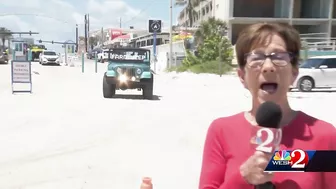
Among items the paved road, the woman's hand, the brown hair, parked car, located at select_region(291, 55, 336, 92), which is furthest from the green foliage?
the woman's hand

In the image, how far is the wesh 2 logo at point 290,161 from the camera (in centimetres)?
136

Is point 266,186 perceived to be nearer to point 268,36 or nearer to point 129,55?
point 268,36

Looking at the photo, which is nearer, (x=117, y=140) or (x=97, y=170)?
(x=97, y=170)

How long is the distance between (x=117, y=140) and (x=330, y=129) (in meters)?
6.50

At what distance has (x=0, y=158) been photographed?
6.57 m

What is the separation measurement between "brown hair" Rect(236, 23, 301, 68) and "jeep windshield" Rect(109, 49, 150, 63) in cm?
1405

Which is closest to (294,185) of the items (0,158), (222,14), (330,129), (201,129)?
(330,129)

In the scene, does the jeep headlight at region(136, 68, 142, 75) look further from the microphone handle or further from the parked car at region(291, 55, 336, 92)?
the microphone handle

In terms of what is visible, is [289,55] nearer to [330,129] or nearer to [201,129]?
[330,129]

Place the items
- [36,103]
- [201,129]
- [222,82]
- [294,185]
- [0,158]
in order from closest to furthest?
[294,185] → [0,158] → [201,129] → [36,103] → [222,82]

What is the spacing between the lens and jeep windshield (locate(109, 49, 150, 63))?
51.8ft

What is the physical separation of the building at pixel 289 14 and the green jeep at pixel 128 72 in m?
26.6

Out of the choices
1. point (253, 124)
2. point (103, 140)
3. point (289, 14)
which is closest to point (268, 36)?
point (253, 124)

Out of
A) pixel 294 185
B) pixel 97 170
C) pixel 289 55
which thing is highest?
pixel 289 55
